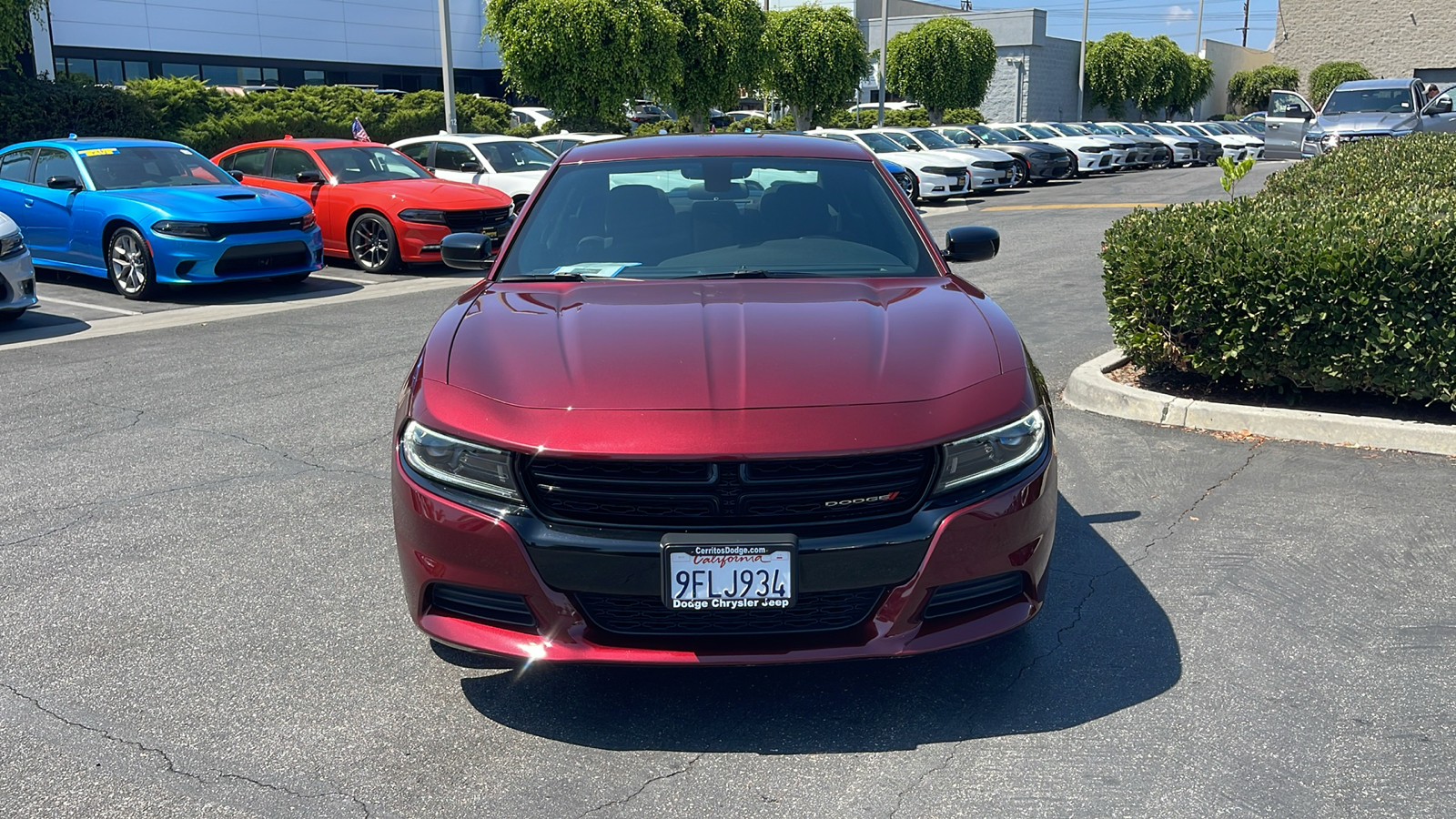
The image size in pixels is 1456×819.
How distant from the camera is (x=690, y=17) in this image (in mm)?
29781

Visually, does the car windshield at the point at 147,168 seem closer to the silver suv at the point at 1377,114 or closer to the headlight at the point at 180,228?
the headlight at the point at 180,228

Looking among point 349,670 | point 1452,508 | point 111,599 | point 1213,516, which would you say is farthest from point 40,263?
point 1452,508

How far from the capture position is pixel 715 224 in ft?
15.5

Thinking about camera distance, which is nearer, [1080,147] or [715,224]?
[715,224]

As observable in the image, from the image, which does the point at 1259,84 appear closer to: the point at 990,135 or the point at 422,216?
the point at 990,135

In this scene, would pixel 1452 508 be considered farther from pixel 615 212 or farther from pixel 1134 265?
pixel 615 212

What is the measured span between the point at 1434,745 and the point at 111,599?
427cm

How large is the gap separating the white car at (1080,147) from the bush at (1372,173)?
56.8 ft

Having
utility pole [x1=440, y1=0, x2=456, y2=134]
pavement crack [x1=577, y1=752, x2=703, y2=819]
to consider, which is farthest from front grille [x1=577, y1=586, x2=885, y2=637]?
utility pole [x1=440, y1=0, x2=456, y2=134]

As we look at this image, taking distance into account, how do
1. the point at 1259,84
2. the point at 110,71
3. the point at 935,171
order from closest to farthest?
1. the point at 935,171
2. the point at 110,71
3. the point at 1259,84

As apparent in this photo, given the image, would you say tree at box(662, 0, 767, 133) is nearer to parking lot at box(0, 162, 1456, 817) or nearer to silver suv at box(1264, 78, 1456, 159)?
silver suv at box(1264, 78, 1456, 159)

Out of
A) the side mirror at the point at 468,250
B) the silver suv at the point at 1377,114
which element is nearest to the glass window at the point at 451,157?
the side mirror at the point at 468,250

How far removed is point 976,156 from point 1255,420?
2009 centimetres

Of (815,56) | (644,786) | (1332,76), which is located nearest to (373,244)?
(644,786)
